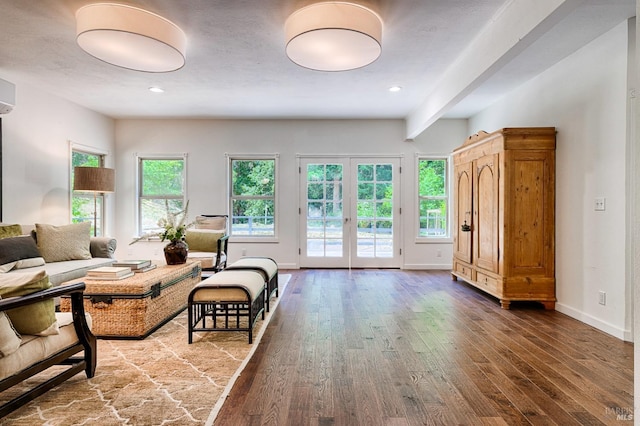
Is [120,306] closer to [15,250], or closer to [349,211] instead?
[15,250]

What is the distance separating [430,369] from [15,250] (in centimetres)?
387

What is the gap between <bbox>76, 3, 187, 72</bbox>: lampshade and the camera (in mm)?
2443

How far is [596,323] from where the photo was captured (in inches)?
121

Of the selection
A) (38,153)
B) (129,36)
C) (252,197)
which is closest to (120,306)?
(129,36)

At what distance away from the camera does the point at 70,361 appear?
2.12 meters

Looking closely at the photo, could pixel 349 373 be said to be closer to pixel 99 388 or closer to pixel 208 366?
pixel 208 366

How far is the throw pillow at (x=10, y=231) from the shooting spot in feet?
11.3

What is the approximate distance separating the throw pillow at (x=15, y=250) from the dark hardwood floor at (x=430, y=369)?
2.52m

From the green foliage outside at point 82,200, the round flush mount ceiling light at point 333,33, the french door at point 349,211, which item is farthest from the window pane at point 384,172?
the green foliage outside at point 82,200

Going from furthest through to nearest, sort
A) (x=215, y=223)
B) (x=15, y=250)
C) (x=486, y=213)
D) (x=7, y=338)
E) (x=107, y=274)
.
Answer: (x=215, y=223) < (x=486, y=213) < (x=15, y=250) < (x=107, y=274) < (x=7, y=338)

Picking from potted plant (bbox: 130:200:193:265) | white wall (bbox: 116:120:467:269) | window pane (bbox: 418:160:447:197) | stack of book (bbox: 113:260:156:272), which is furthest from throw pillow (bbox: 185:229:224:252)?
window pane (bbox: 418:160:447:197)

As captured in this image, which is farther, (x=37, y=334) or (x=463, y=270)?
(x=463, y=270)

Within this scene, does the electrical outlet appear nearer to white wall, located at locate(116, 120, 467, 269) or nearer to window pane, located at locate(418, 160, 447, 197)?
white wall, located at locate(116, 120, 467, 269)

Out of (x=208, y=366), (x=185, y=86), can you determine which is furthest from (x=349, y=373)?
(x=185, y=86)
